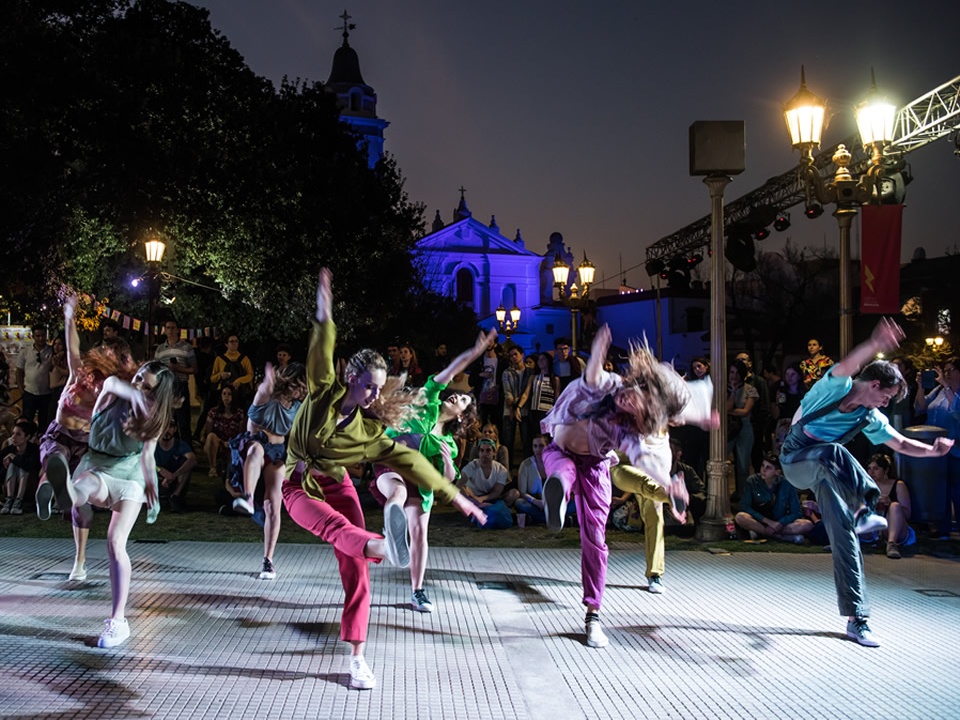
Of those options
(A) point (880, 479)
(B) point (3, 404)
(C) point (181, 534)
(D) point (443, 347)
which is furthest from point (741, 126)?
(B) point (3, 404)

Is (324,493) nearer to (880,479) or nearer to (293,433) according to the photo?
(293,433)

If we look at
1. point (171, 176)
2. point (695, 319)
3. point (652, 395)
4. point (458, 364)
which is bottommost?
point (652, 395)

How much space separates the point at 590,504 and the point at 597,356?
3.60ft

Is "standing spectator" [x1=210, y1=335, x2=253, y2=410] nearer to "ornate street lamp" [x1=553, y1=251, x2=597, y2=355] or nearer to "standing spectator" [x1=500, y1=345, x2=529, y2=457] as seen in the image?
"standing spectator" [x1=500, y1=345, x2=529, y2=457]

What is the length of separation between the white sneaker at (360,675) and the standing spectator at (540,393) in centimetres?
809

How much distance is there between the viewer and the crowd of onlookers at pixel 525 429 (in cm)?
1020

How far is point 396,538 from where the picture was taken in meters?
4.93

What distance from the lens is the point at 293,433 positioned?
538cm

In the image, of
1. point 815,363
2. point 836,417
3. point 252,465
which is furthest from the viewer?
point 815,363

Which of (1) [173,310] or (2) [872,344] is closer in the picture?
(2) [872,344]

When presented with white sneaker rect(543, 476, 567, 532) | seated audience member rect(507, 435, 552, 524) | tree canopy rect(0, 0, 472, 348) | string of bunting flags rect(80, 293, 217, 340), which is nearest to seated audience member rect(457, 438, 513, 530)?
seated audience member rect(507, 435, 552, 524)

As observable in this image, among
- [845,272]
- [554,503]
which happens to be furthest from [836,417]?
[845,272]

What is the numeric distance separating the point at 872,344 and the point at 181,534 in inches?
299

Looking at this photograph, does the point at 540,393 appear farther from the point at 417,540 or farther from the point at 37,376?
the point at 37,376
